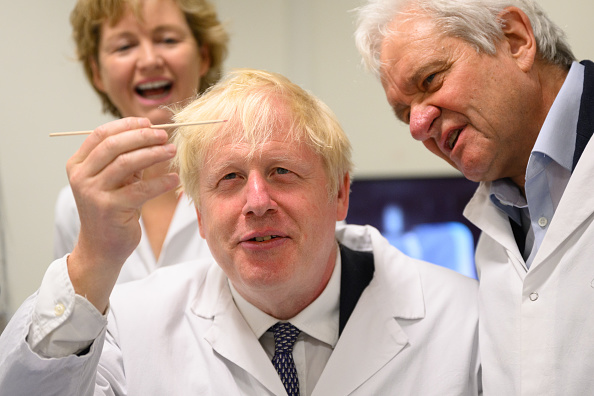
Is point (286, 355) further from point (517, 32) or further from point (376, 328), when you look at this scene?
point (517, 32)

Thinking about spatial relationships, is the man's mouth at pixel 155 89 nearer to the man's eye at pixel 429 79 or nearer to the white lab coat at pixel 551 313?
the man's eye at pixel 429 79

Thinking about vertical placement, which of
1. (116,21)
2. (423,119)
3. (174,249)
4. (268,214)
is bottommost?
(174,249)

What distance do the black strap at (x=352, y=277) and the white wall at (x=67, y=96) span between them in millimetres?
934

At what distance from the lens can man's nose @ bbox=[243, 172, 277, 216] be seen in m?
1.26

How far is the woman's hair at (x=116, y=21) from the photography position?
189cm

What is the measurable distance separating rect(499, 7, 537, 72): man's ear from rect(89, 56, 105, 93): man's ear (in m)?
1.28

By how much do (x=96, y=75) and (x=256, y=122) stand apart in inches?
38.5

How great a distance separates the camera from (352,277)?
1492 millimetres

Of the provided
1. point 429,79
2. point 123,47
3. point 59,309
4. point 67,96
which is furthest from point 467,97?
point 67,96

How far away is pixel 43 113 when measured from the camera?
2709 millimetres

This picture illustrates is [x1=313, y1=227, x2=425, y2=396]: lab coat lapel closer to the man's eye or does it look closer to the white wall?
the man's eye

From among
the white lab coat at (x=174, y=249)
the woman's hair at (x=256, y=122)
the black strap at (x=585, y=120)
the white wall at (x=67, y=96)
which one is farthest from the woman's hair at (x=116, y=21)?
the black strap at (x=585, y=120)

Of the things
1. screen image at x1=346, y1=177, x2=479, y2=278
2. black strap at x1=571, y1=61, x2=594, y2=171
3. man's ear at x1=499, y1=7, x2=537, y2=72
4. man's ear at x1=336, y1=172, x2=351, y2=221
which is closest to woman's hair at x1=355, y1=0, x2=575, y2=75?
man's ear at x1=499, y1=7, x2=537, y2=72

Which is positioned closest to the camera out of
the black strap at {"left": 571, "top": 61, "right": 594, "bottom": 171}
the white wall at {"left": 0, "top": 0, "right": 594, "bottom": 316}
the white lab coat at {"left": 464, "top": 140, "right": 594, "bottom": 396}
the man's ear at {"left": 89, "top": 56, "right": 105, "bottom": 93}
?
the white lab coat at {"left": 464, "top": 140, "right": 594, "bottom": 396}
